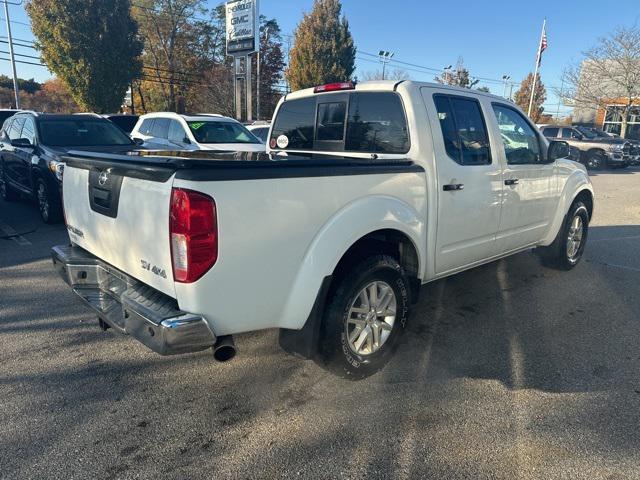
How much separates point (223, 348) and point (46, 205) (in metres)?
6.24

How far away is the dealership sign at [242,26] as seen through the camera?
19.7 metres

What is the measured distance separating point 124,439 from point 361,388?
145 centimetres

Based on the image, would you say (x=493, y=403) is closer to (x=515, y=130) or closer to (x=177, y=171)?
(x=177, y=171)

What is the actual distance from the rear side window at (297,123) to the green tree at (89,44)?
71.3 ft

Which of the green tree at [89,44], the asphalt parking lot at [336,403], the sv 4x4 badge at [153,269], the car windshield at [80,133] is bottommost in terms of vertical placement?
the asphalt parking lot at [336,403]

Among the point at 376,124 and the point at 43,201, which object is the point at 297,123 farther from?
the point at 43,201

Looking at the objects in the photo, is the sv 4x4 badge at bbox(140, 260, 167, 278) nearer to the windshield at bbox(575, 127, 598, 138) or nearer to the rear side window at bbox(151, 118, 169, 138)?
the rear side window at bbox(151, 118, 169, 138)

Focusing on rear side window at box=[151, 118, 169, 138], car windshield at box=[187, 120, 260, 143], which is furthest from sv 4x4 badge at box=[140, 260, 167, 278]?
rear side window at box=[151, 118, 169, 138]

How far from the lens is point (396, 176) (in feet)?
10.3

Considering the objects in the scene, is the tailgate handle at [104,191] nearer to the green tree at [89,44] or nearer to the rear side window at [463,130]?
the rear side window at [463,130]

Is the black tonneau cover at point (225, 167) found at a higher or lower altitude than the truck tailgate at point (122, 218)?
higher

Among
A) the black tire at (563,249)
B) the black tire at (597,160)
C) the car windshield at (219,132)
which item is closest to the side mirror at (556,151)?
the black tire at (563,249)

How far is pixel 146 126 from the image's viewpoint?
11.6 meters

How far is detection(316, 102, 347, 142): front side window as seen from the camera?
397cm
